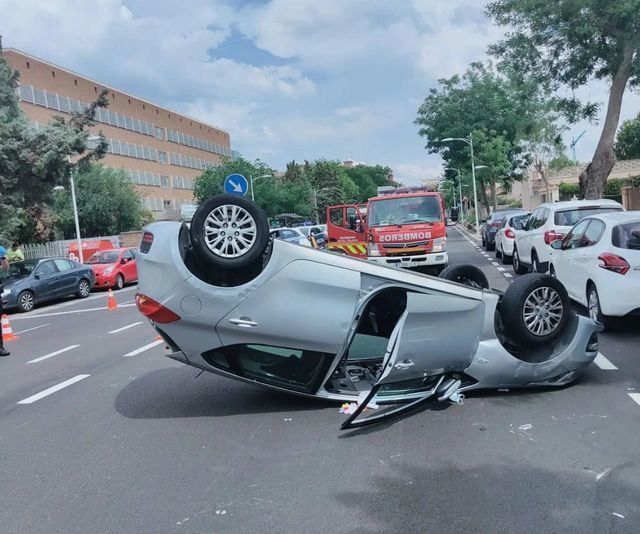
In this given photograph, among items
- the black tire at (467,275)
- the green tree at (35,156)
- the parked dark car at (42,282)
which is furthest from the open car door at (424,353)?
the green tree at (35,156)

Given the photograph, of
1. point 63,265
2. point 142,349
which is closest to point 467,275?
point 142,349

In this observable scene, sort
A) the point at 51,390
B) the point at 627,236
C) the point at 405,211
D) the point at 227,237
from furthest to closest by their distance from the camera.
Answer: the point at 405,211 → the point at 627,236 → the point at 51,390 → the point at 227,237

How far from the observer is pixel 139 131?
211ft

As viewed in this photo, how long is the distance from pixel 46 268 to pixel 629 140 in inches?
2526

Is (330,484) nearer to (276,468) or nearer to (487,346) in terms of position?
(276,468)

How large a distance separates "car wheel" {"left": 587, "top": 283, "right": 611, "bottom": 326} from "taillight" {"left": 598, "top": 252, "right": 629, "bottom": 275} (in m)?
0.44

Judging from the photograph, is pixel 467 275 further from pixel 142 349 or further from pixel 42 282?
pixel 42 282

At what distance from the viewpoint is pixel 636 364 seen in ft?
21.8

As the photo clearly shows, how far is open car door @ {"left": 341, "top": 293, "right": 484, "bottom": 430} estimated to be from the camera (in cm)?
524

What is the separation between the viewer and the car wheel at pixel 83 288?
19391 millimetres

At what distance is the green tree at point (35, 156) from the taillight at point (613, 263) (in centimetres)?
1768

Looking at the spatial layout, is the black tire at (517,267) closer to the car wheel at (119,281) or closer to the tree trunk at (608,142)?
the tree trunk at (608,142)

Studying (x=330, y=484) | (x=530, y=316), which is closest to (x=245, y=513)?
(x=330, y=484)

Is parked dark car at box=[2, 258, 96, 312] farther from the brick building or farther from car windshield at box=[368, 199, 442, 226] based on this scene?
the brick building
